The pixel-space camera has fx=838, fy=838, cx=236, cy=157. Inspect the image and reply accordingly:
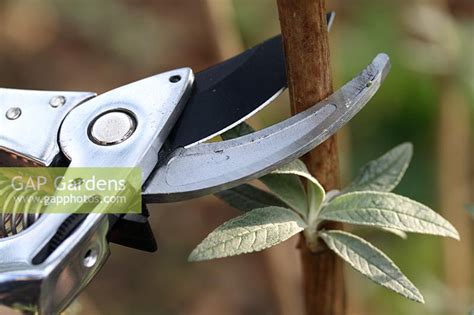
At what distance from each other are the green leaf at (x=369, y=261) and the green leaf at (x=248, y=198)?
0.07 m

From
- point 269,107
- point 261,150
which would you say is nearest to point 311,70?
point 261,150

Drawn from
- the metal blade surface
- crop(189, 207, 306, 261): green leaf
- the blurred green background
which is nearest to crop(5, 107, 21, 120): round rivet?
the metal blade surface

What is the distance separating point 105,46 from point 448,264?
1.29 m

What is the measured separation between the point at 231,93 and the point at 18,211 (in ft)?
0.78

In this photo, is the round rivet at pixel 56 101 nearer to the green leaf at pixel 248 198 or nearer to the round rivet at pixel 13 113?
the round rivet at pixel 13 113

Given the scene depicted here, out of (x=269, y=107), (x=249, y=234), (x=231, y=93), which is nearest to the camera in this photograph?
(x=249, y=234)

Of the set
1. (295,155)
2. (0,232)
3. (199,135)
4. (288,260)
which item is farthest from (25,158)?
(288,260)

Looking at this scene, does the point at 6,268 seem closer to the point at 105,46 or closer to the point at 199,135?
the point at 199,135

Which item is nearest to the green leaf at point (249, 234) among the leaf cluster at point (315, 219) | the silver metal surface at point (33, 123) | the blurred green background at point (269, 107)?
the leaf cluster at point (315, 219)

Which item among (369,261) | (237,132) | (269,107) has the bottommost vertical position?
(269,107)

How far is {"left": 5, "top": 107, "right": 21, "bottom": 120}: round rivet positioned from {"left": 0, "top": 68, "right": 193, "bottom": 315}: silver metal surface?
0.06 m

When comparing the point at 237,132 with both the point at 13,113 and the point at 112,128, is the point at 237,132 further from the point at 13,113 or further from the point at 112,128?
the point at 13,113

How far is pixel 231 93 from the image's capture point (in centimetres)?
83

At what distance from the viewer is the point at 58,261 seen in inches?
27.7
